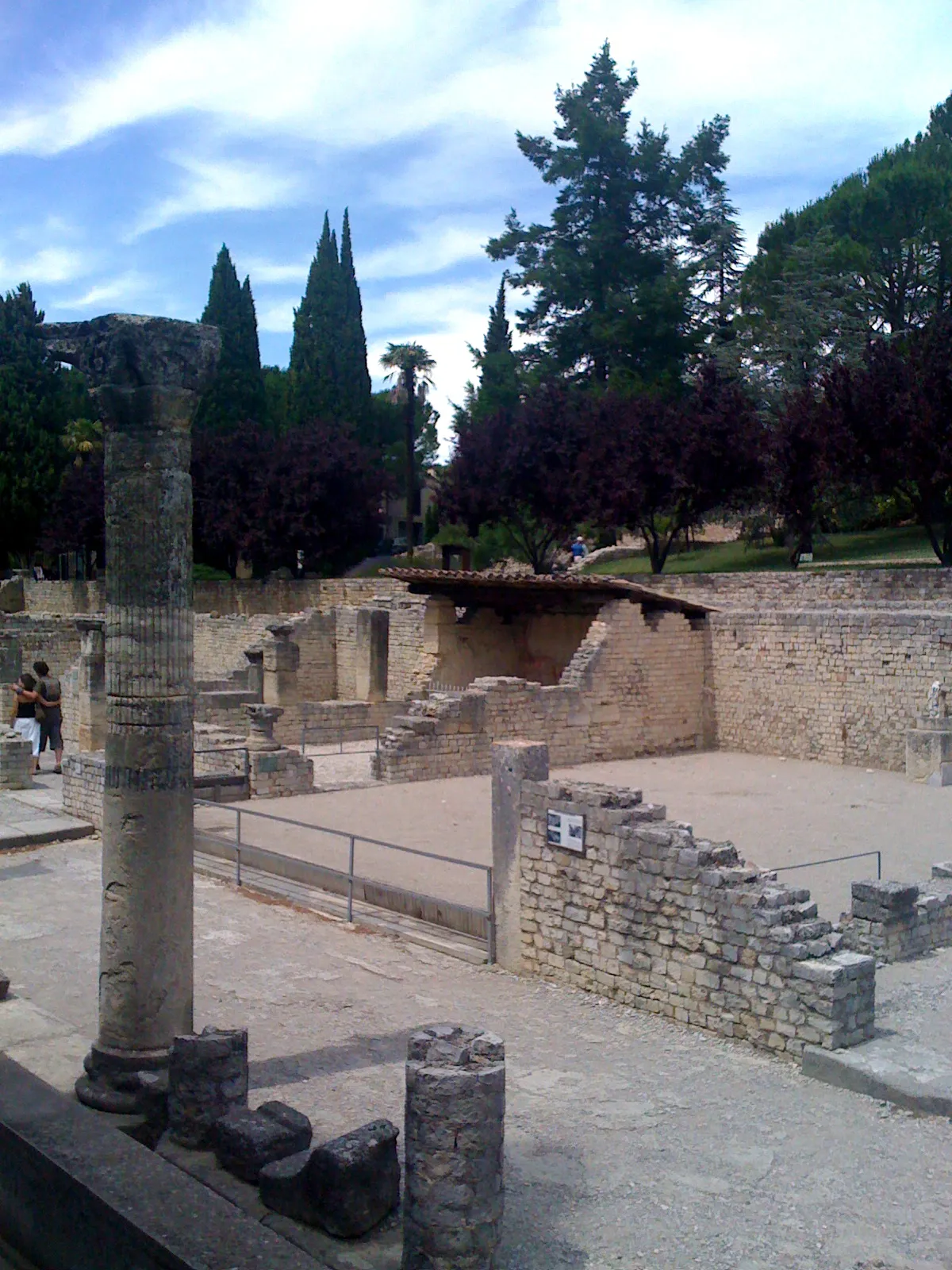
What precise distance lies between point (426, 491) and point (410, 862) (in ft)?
205

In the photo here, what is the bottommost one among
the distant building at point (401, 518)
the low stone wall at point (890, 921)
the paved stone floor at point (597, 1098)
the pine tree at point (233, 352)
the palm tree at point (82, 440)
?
the paved stone floor at point (597, 1098)

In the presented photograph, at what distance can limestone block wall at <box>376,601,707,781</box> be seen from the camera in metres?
19.5

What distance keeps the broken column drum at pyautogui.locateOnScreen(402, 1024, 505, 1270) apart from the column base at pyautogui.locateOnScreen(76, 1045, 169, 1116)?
5.56 feet

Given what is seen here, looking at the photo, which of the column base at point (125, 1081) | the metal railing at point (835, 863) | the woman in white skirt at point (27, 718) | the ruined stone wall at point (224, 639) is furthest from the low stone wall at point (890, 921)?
the ruined stone wall at point (224, 639)

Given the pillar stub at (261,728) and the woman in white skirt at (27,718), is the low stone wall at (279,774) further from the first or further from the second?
the woman in white skirt at (27,718)

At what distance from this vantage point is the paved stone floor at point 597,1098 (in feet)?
17.6

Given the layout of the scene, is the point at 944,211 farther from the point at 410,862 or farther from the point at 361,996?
the point at 361,996

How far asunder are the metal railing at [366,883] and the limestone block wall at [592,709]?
5199 millimetres

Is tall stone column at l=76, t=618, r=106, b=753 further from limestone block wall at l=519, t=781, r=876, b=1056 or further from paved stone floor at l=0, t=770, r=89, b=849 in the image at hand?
limestone block wall at l=519, t=781, r=876, b=1056

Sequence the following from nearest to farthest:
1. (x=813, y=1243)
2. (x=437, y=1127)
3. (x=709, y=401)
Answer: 1. (x=437, y=1127)
2. (x=813, y=1243)
3. (x=709, y=401)

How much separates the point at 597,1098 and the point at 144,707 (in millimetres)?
3378

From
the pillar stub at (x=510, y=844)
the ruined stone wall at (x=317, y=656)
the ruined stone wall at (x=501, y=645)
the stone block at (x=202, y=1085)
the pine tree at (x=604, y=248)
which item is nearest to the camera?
the stone block at (x=202, y=1085)

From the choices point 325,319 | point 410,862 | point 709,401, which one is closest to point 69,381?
point 325,319

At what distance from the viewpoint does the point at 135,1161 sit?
4.71 metres
